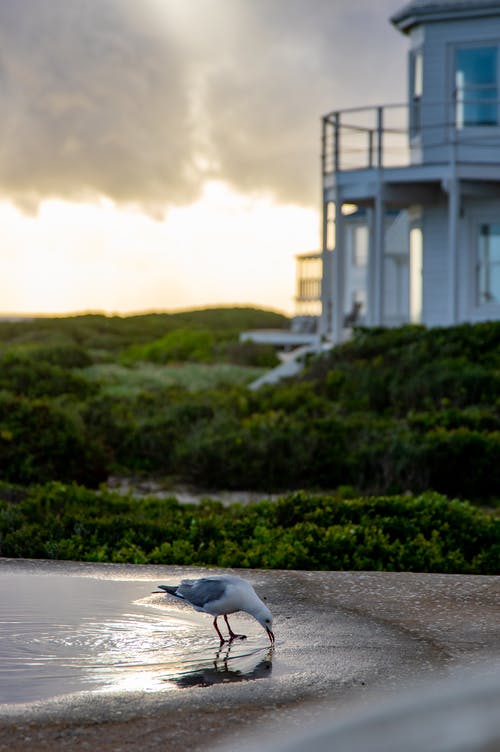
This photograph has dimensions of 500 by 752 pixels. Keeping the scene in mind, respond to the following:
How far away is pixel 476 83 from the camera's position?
22.4m

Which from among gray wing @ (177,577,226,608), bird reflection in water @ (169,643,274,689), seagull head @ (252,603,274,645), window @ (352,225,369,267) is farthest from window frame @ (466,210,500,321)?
bird reflection in water @ (169,643,274,689)

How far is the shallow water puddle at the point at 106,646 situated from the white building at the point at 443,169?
1619cm

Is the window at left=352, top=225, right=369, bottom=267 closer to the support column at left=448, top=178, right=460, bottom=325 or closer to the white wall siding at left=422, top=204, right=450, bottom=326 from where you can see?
the white wall siding at left=422, top=204, right=450, bottom=326

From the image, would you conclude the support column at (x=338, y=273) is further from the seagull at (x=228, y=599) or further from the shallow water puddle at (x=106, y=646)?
the seagull at (x=228, y=599)

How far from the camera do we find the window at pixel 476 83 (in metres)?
22.2

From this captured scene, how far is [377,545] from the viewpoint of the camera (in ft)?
26.4

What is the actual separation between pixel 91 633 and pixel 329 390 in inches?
534

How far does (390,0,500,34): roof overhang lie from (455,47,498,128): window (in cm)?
74

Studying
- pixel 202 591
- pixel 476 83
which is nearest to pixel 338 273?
pixel 476 83

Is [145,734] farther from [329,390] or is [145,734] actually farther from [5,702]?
[329,390]

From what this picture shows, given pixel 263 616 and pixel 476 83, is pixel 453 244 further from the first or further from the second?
pixel 263 616

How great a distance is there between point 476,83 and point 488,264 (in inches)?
159

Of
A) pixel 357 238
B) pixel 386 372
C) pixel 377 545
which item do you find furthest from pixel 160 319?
pixel 377 545

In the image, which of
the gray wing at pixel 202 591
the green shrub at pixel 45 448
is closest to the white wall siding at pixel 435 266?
the green shrub at pixel 45 448
